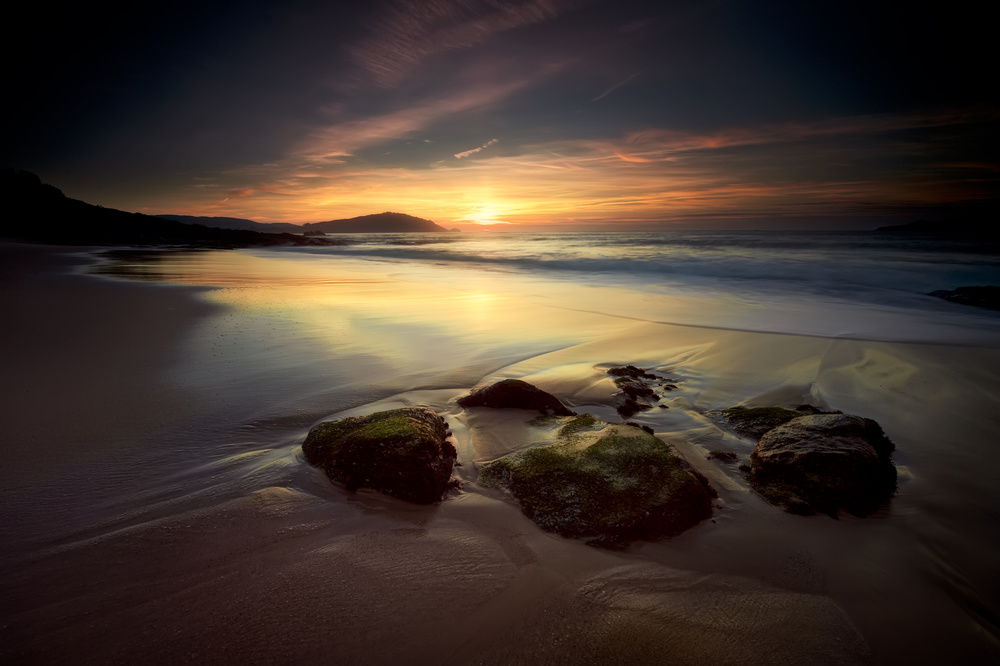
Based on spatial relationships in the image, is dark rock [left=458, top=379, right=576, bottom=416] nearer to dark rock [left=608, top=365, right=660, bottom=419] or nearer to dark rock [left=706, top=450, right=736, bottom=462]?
dark rock [left=608, top=365, right=660, bottom=419]

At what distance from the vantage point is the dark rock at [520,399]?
4785 millimetres

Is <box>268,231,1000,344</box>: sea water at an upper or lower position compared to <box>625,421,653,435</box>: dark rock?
upper

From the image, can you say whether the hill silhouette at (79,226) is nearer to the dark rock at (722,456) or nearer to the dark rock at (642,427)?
the dark rock at (642,427)

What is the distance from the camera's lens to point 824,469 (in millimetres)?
3393

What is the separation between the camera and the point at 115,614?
7.29 feet

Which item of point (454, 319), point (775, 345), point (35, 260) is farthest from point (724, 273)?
point (35, 260)

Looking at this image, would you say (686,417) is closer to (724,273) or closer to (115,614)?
(115,614)

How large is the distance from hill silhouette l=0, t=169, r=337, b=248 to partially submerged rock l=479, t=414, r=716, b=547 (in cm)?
4882

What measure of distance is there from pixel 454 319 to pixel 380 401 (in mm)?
5229

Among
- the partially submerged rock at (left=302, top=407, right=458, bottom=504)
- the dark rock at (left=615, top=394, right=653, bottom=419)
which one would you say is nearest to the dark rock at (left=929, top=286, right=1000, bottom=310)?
the dark rock at (left=615, top=394, right=653, bottom=419)

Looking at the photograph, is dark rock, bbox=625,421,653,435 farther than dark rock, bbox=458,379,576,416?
No

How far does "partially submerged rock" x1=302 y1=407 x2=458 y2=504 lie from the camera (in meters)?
3.27

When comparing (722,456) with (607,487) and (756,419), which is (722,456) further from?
(607,487)

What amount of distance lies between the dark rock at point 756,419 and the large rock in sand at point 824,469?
59 cm
